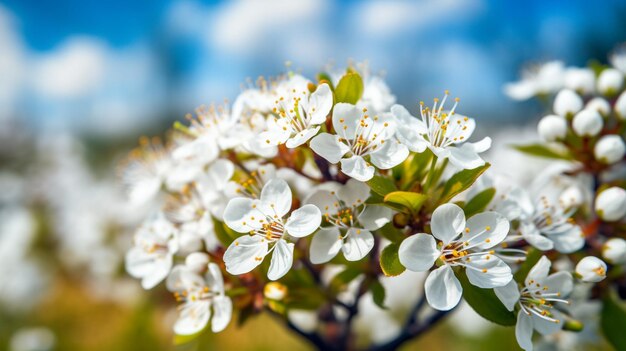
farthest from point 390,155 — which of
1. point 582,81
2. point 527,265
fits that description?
point 582,81

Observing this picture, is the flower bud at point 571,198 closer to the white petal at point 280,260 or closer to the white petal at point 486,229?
the white petal at point 486,229

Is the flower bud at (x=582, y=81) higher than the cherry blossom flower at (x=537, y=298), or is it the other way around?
the flower bud at (x=582, y=81)

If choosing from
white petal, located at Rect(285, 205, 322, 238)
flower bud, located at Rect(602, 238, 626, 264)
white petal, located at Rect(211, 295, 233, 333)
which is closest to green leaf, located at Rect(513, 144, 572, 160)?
flower bud, located at Rect(602, 238, 626, 264)

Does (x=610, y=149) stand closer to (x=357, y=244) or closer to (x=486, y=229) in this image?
(x=486, y=229)

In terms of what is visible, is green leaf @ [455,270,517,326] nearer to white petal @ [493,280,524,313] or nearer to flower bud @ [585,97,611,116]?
white petal @ [493,280,524,313]

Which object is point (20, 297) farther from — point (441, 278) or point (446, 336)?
point (441, 278)

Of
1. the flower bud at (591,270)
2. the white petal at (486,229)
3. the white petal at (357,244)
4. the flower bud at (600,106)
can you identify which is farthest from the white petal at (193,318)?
the flower bud at (600,106)

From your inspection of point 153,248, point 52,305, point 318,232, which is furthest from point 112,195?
point 318,232
